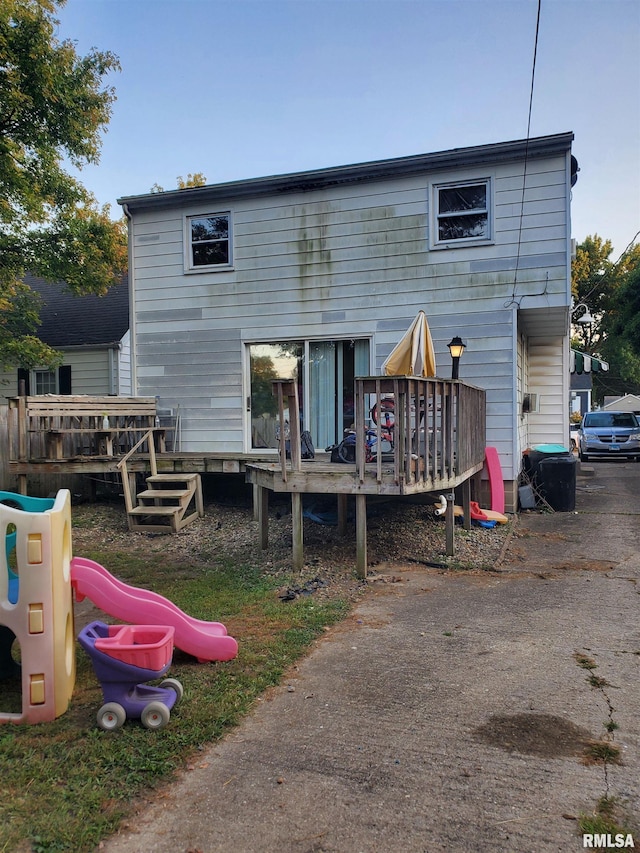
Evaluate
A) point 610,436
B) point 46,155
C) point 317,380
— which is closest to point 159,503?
point 317,380

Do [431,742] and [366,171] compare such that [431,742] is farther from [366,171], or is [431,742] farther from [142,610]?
[366,171]

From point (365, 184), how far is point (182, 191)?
3.19m

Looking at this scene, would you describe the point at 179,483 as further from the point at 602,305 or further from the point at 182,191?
the point at 602,305

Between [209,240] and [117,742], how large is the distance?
900cm

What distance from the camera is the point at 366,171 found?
30.5ft

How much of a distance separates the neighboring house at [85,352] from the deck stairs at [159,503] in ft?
19.2

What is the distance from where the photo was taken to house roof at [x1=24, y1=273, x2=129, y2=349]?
14938 mm

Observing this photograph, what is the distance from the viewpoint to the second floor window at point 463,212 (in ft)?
29.3

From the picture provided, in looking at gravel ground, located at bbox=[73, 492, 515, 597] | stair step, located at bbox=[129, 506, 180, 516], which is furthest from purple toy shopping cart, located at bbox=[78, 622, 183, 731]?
stair step, located at bbox=[129, 506, 180, 516]

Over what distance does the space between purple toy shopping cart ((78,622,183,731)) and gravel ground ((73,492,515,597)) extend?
257 centimetres

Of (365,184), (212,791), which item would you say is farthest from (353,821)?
(365,184)

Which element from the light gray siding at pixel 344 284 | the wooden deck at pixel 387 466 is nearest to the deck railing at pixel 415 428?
the wooden deck at pixel 387 466

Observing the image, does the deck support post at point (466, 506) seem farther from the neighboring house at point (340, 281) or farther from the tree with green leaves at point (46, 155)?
the tree with green leaves at point (46, 155)

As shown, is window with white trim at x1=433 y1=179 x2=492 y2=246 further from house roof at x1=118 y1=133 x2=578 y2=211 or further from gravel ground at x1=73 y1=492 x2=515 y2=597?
gravel ground at x1=73 y1=492 x2=515 y2=597
